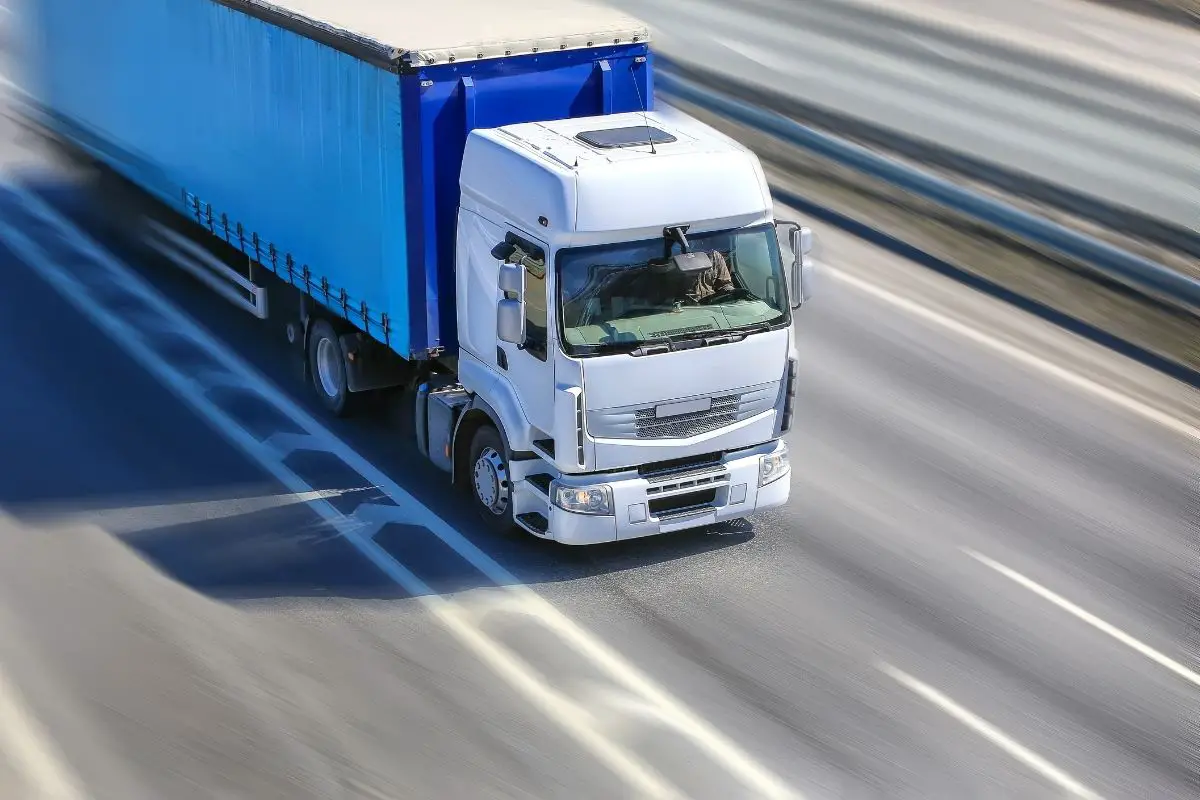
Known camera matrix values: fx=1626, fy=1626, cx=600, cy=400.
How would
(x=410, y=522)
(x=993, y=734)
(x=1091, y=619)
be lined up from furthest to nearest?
(x=410, y=522) → (x=1091, y=619) → (x=993, y=734)

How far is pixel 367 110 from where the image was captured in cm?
1305

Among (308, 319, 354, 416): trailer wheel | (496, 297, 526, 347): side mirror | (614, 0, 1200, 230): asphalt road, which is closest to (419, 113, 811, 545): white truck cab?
(496, 297, 526, 347): side mirror

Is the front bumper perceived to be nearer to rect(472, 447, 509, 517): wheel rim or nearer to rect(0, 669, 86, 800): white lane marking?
rect(472, 447, 509, 517): wheel rim

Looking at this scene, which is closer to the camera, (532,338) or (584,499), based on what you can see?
(532,338)

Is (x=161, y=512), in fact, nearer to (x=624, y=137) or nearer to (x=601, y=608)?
(x=601, y=608)

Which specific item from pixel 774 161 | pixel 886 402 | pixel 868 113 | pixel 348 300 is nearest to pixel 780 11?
pixel 868 113

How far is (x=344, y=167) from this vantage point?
1363 centimetres

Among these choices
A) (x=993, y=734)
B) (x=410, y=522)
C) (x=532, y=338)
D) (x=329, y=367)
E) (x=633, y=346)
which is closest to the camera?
(x=993, y=734)

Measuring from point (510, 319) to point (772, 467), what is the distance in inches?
100

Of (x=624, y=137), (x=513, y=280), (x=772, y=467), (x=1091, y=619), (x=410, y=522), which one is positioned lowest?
(x=1091, y=619)

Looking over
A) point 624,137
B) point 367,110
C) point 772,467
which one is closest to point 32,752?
point 367,110

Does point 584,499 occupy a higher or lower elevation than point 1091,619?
higher

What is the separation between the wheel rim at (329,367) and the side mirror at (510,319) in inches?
133

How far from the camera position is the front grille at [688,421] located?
40.1 feet
